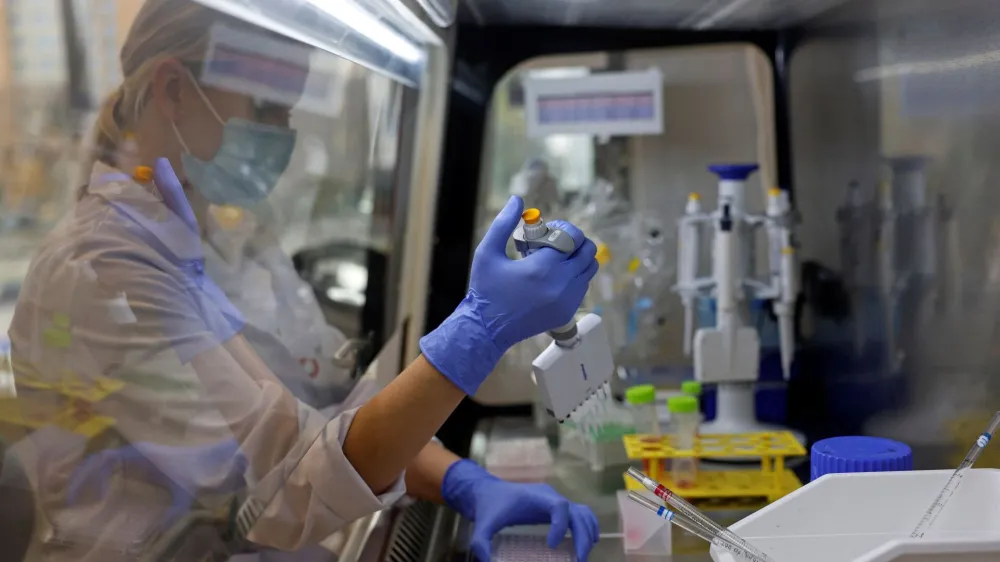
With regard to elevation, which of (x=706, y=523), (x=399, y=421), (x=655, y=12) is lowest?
(x=706, y=523)

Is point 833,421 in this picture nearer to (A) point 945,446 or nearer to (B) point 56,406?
(A) point 945,446

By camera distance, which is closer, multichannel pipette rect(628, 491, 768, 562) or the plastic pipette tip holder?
multichannel pipette rect(628, 491, 768, 562)

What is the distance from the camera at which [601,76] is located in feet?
5.92

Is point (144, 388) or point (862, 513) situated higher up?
point (144, 388)

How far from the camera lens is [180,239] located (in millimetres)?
854

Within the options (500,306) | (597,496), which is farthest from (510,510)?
(500,306)

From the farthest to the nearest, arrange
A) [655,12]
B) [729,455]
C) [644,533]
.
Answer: [655,12] < [729,455] < [644,533]

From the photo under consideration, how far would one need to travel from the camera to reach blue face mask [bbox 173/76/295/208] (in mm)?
898

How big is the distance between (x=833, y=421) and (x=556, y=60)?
3.26 feet

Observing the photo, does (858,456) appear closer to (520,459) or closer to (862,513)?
(862,513)

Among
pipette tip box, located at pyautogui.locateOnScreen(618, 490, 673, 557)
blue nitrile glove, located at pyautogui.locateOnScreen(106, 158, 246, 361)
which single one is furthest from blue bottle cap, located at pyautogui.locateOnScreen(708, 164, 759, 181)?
blue nitrile glove, located at pyautogui.locateOnScreen(106, 158, 246, 361)

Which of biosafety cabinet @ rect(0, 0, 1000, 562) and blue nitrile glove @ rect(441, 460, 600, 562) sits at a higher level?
biosafety cabinet @ rect(0, 0, 1000, 562)

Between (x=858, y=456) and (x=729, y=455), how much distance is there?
30cm

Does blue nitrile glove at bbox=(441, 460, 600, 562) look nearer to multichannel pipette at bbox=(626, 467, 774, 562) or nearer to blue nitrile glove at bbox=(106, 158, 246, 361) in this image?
multichannel pipette at bbox=(626, 467, 774, 562)
